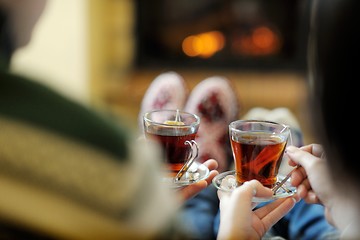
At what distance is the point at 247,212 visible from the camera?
872 mm

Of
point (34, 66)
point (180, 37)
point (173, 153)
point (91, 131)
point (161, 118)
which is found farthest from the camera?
point (180, 37)

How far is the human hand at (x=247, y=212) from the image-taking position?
0.86 meters

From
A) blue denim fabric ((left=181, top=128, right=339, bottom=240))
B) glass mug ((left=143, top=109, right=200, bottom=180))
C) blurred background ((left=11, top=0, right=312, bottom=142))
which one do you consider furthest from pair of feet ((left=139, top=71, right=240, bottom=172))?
blurred background ((left=11, top=0, right=312, bottom=142))

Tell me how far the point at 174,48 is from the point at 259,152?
2096mm

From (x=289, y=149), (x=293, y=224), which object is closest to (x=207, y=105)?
(x=293, y=224)

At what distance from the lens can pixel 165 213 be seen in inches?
23.0

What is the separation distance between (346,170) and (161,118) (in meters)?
0.57

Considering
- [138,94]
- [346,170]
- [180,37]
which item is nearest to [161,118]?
[346,170]

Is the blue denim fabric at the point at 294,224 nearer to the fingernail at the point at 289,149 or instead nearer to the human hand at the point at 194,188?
the human hand at the point at 194,188

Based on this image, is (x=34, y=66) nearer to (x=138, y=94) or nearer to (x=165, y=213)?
(x=138, y=94)

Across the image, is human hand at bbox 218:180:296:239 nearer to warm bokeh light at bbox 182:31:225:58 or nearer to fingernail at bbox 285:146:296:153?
fingernail at bbox 285:146:296:153

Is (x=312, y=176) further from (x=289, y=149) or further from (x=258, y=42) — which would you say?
(x=258, y=42)

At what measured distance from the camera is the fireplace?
289 centimetres

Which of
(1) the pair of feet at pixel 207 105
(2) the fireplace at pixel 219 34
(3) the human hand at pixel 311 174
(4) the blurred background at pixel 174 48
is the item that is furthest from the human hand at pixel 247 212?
(2) the fireplace at pixel 219 34
